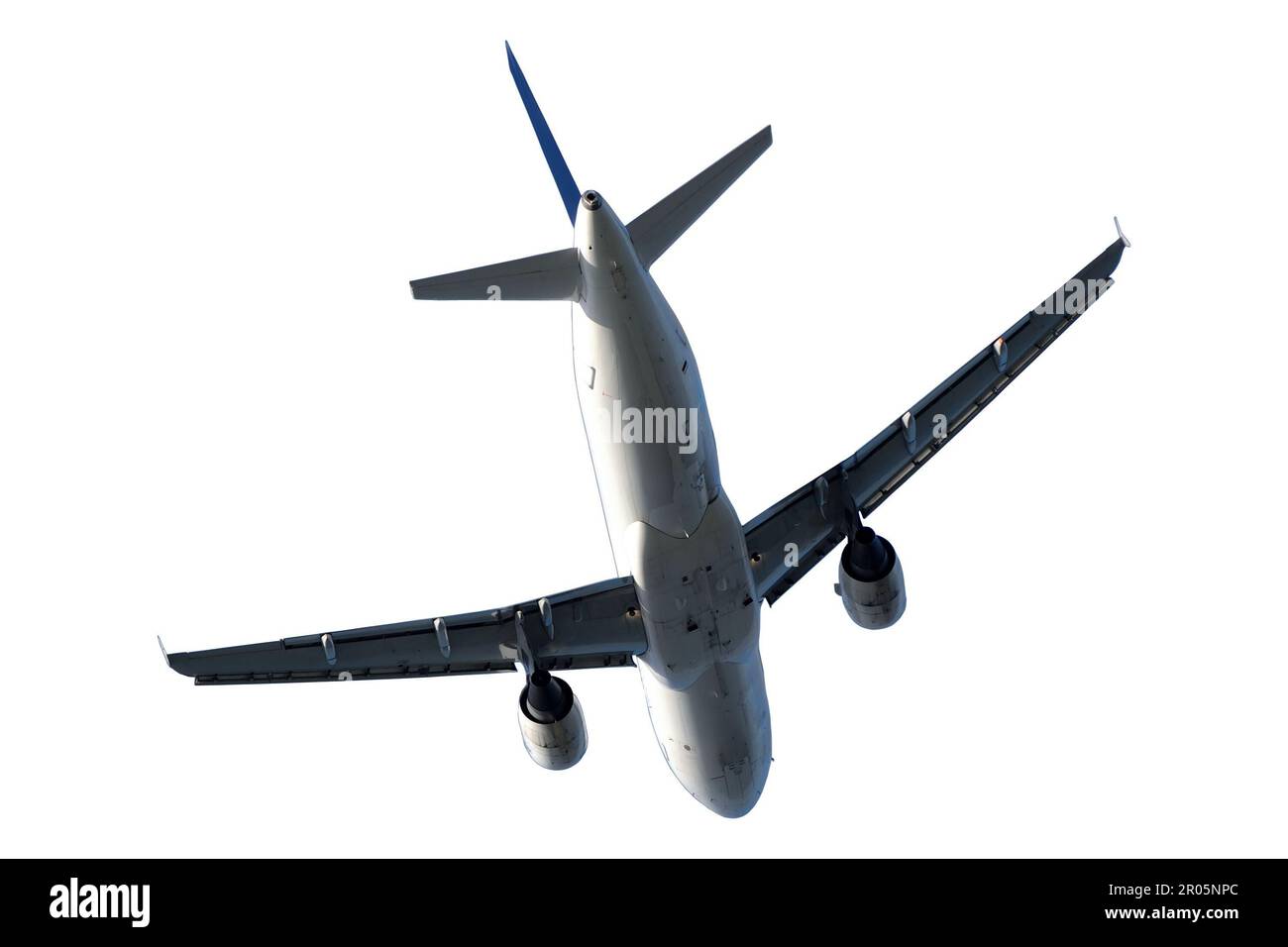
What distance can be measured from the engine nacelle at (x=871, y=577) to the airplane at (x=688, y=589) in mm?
41

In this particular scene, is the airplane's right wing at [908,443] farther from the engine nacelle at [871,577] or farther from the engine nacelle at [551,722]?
the engine nacelle at [551,722]

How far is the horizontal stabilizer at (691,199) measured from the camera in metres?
34.8

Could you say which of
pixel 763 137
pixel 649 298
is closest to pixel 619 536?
pixel 649 298

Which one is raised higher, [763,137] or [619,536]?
[763,137]

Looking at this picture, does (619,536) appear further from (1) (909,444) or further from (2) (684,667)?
(1) (909,444)

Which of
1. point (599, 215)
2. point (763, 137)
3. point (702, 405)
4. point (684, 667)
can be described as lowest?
point (684, 667)

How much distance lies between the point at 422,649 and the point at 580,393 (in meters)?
8.82

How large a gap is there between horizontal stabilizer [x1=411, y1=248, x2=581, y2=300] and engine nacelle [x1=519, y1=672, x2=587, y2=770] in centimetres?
1020

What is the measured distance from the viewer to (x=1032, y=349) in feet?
133

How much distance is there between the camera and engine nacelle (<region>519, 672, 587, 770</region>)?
133 ft

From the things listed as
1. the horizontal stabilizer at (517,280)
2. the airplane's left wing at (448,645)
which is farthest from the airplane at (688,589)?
the horizontal stabilizer at (517,280)

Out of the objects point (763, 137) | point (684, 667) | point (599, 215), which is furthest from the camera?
point (684, 667)

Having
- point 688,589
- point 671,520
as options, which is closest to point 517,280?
point 671,520

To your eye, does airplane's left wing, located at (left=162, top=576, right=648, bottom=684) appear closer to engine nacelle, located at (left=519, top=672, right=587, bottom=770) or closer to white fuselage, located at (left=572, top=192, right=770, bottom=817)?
engine nacelle, located at (left=519, top=672, right=587, bottom=770)
